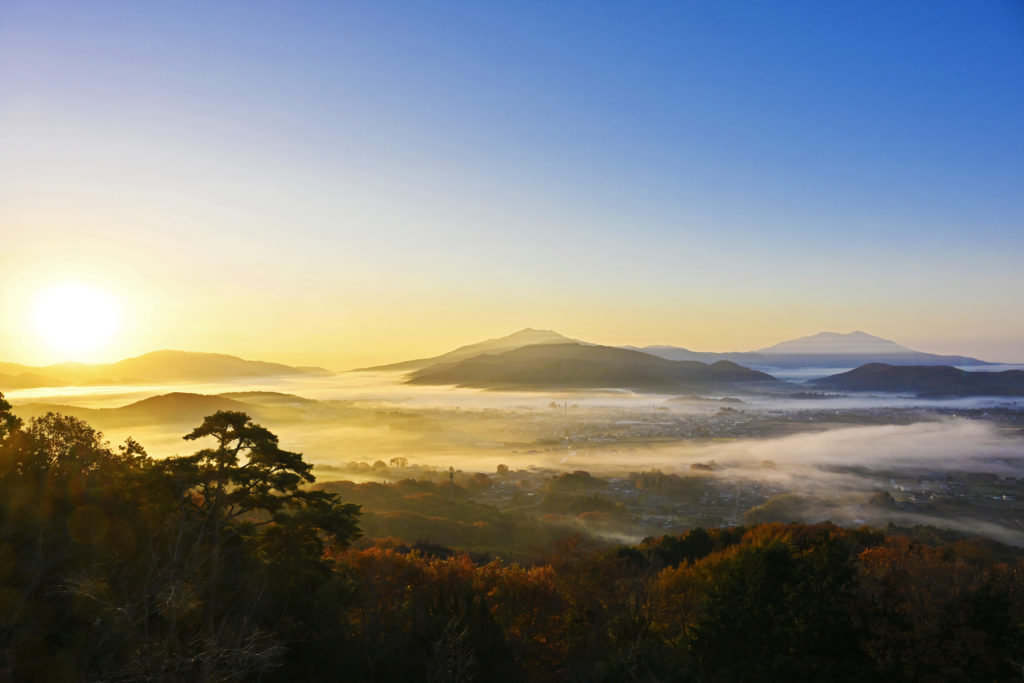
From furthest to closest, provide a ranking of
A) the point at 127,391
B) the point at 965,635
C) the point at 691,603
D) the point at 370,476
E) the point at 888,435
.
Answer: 1. the point at 888,435
2. the point at 370,476
3. the point at 127,391
4. the point at 691,603
5. the point at 965,635

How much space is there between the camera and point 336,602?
55.4 ft

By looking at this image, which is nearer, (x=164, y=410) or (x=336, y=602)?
(x=336, y=602)

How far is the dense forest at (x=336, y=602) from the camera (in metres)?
13.0

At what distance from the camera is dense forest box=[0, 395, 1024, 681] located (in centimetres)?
1295

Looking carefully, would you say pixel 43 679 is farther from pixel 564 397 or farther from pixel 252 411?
pixel 564 397

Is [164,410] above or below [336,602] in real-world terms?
above

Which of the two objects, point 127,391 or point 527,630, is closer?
point 527,630

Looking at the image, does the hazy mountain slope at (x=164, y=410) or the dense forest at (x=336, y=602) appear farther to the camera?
the hazy mountain slope at (x=164, y=410)

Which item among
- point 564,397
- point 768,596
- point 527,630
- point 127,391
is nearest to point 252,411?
point 127,391

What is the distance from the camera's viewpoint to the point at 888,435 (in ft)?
445

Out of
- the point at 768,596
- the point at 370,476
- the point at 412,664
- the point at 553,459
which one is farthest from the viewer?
the point at 553,459

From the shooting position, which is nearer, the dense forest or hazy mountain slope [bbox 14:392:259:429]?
the dense forest

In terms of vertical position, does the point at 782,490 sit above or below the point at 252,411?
below

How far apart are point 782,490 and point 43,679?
92747 mm
